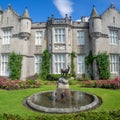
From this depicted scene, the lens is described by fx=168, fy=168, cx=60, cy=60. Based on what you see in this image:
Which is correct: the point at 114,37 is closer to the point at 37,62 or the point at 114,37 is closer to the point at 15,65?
the point at 37,62

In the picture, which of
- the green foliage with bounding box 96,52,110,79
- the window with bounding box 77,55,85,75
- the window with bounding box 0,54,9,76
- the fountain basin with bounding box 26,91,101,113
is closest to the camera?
the fountain basin with bounding box 26,91,101,113

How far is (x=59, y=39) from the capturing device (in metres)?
28.5

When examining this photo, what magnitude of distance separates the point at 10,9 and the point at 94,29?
50.3 ft

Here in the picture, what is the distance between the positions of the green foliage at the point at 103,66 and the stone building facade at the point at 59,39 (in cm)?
86

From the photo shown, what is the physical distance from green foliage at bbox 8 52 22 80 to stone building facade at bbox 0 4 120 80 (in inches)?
27.4

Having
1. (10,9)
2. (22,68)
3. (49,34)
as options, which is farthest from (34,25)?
(22,68)

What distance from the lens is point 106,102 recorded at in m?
12.4


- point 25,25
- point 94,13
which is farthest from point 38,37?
point 94,13

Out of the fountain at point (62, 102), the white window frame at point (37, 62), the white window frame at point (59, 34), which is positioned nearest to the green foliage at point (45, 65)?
the white window frame at point (37, 62)

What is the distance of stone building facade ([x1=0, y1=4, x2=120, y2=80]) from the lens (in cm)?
2816

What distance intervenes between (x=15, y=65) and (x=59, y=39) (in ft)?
27.9

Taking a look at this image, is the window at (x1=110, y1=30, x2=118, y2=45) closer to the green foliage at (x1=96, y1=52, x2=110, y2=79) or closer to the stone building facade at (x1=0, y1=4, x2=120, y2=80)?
the stone building facade at (x1=0, y1=4, x2=120, y2=80)

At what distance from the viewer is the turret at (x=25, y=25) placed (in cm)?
2819

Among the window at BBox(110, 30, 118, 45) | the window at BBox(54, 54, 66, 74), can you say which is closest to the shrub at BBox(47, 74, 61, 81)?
the window at BBox(54, 54, 66, 74)
